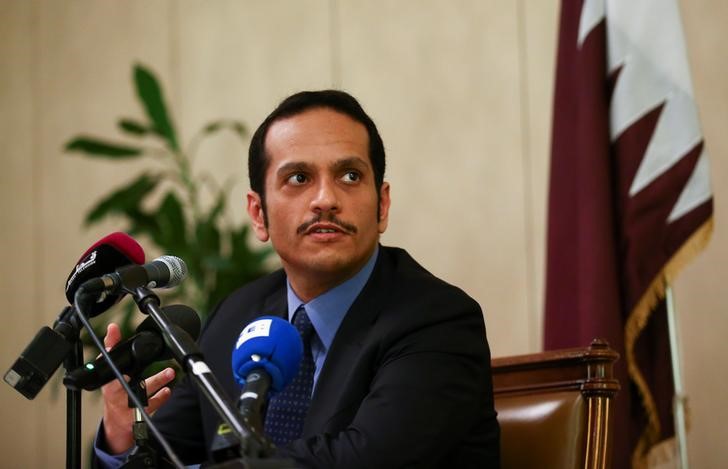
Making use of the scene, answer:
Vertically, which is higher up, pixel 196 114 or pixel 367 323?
pixel 196 114

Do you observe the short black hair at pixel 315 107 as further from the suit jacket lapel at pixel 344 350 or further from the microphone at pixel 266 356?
the microphone at pixel 266 356

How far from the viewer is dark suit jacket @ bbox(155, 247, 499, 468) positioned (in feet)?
5.76

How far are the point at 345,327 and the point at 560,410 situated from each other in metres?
0.47

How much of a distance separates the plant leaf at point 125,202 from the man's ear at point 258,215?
2265 millimetres

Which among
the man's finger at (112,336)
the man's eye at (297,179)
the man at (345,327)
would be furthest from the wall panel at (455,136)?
the man's finger at (112,336)

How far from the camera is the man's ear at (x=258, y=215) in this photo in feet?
7.48

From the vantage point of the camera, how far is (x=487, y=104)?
4.23 m

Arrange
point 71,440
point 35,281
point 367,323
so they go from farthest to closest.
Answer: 1. point 35,281
2. point 367,323
3. point 71,440

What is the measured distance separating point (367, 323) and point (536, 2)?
2491mm

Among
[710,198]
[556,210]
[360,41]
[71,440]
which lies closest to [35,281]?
[360,41]

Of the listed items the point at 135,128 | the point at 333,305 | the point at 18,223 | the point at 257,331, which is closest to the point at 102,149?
the point at 135,128

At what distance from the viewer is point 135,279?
1.54m

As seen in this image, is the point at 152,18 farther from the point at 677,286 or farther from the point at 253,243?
the point at 677,286

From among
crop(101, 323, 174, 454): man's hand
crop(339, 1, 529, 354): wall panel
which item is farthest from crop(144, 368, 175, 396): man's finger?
crop(339, 1, 529, 354): wall panel
